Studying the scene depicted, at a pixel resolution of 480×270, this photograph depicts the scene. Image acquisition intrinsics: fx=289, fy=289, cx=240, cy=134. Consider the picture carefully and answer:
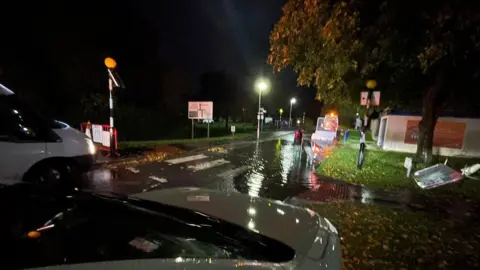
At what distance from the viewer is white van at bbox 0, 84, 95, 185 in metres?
5.42

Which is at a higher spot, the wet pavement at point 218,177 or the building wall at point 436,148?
the building wall at point 436,148

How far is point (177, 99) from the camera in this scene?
3128 centimetres

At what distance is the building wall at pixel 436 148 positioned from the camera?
16109 mm

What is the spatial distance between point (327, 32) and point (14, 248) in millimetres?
7034

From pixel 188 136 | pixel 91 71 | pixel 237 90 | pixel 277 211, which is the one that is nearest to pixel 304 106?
pixel 237 90

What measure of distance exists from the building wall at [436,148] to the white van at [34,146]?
17.6 metres

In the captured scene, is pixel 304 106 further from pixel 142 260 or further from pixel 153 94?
pixel 142 260

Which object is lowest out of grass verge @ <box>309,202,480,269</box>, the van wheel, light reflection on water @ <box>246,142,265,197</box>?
light reflection on water @ <box>246,142,265,197</box>

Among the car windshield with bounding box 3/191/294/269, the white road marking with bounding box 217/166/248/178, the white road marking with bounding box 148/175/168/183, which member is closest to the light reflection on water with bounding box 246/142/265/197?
Answer: the white road marking with bounding box 217/166/248/178

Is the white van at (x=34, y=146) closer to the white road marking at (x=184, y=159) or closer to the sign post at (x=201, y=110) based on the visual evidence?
the white road marking at (x=184, y=159)

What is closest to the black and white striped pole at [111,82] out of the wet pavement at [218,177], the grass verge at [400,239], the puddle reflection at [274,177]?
the wet pavement at [218,177]

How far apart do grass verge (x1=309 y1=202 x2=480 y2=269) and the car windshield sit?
257 cm

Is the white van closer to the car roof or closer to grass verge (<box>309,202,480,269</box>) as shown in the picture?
the car roof

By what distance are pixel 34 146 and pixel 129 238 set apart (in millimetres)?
5318
